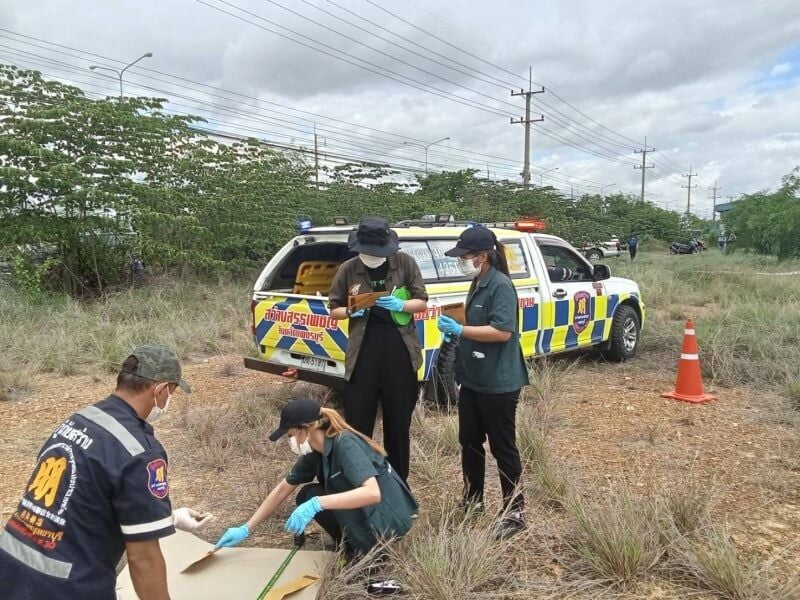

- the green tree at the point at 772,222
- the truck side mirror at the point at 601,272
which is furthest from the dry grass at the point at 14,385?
the green tree at the point at 772,222

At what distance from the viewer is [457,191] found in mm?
27484

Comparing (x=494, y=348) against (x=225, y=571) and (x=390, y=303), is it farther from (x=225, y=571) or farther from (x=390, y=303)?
(x=225, y=571)

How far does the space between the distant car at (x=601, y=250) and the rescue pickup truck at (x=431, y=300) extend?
20.8 metres

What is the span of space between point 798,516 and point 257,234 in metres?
11.4

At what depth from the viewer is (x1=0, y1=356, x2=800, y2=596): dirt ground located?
139 inches

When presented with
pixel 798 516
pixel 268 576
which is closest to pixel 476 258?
pixel 268 576

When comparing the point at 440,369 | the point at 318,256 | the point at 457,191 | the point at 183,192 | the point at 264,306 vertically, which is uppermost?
the point at 457,191

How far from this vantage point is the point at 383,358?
3527mm

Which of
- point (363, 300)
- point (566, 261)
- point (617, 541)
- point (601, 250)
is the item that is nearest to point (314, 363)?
point (363, 300)

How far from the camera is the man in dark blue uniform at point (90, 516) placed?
1750mm

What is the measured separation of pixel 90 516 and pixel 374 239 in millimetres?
2208

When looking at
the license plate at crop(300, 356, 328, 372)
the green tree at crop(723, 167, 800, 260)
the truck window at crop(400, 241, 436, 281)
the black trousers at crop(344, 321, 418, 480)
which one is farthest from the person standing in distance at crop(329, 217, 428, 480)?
the green tree at crop(723, 167, 800, 260)

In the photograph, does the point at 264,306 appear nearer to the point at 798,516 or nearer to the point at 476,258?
the point at 476,258

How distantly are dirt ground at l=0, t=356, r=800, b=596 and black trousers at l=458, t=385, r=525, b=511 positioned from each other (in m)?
0.19
